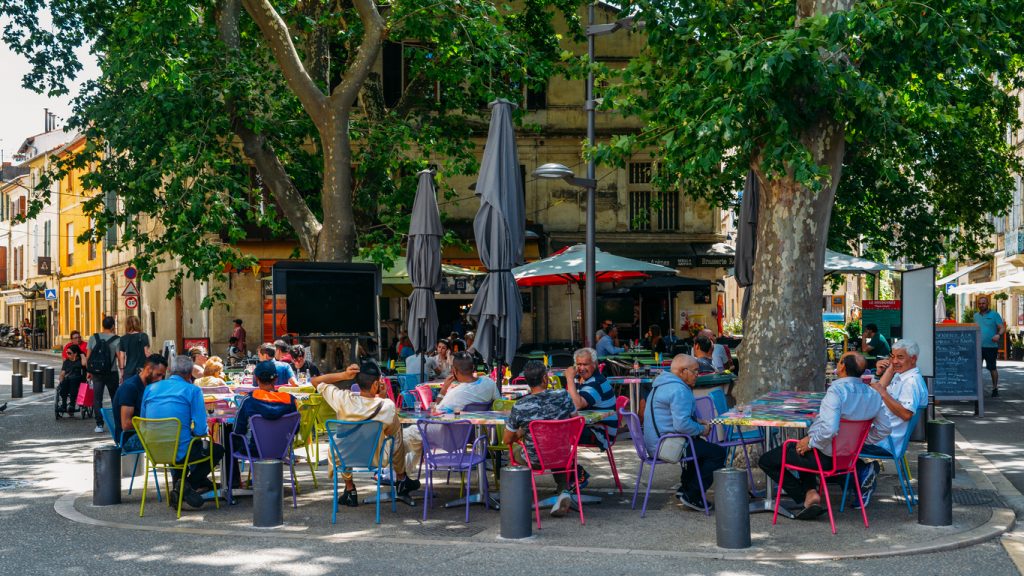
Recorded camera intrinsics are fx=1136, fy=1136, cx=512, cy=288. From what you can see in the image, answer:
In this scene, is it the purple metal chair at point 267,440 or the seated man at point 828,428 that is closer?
the seated man at point 828,428

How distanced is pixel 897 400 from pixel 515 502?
3319mm

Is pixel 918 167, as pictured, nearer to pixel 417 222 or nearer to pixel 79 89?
pixel 417 222

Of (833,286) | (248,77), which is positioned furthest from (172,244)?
(833,286)

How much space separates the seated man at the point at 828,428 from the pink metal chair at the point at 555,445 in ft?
4.75

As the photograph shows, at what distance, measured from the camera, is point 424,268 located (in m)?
12.3

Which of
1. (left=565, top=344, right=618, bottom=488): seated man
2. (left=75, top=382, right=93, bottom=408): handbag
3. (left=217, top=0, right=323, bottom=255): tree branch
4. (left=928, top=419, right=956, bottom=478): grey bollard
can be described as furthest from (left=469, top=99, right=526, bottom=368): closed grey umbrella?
(left=75, top=382, right=93, bottom=408): handbag

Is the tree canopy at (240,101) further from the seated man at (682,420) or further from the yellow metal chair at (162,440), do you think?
the seated man at (682,420)

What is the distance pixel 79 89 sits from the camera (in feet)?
62.3

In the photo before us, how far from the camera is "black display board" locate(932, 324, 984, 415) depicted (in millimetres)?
15969

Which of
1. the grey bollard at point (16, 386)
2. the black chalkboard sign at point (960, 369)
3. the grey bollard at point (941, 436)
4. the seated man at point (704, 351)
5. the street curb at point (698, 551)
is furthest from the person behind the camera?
the grey bollard at point (16, 386)

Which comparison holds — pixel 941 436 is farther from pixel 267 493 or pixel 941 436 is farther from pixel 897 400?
pixel 267 493

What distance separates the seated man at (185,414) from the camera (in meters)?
8.98

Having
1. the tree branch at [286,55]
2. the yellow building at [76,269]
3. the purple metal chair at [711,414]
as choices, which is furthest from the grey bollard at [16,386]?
the yellow building at [76,269]

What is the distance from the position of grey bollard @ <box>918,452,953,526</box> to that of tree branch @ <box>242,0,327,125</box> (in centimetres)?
1105
